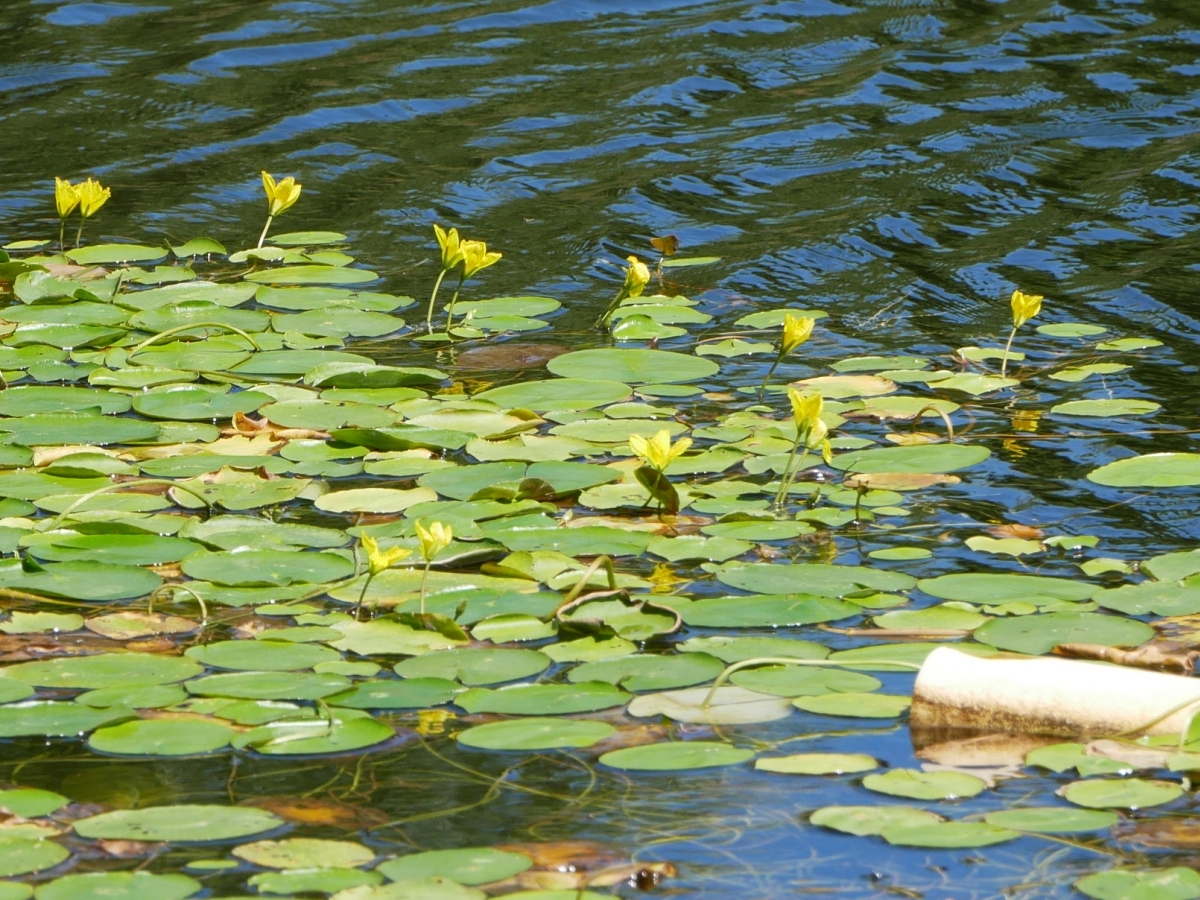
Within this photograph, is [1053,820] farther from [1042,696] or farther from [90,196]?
[90,196]

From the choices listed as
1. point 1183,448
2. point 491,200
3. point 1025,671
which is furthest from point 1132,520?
point 491,200

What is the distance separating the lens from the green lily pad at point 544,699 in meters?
2.28

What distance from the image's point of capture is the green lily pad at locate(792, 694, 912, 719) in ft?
7.46

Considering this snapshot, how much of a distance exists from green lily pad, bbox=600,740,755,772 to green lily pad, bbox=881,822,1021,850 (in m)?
0.26

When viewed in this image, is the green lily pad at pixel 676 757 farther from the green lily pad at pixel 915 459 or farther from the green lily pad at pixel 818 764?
the green lily pad at pixel 915 459

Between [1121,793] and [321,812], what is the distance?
994 millimetres

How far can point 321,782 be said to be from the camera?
7.00 ft

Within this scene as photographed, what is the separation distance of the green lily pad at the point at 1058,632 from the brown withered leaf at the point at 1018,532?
1.32 feet

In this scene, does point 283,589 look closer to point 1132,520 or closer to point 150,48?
point 1132,520

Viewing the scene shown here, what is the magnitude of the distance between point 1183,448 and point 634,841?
6.31 feet

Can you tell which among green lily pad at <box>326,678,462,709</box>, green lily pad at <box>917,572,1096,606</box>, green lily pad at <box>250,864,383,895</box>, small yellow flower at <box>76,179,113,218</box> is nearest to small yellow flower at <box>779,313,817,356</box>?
green lily pad at <box>917,572,1096,606</box>

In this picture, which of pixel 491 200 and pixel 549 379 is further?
pixel 491 200

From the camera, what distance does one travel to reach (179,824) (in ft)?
6.46

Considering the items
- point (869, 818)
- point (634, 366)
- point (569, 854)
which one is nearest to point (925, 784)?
point (869, 818)
